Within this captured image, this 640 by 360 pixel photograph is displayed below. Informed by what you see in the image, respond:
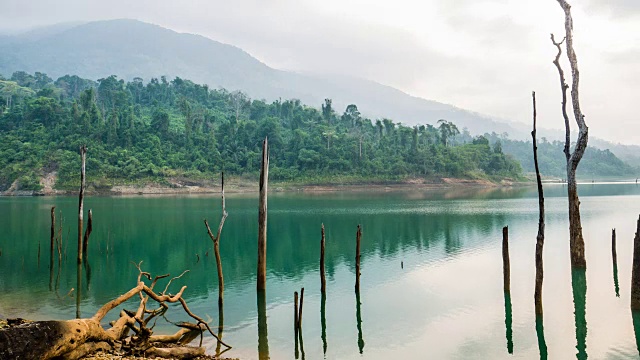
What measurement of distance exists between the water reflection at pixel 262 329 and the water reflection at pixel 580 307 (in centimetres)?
780

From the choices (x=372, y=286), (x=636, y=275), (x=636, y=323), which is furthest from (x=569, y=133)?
(x=372, y=286)

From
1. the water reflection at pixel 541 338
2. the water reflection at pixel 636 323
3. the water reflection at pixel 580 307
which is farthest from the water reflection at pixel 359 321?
the water reflection at pixel 636 323

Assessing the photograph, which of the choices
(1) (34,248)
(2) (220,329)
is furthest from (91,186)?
(2) (220,329)

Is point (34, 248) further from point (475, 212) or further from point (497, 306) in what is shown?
point (475, 212)

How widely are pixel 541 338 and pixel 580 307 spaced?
4.01 m

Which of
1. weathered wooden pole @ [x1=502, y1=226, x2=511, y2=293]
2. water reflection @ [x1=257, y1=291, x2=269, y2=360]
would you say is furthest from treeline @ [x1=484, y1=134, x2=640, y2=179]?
water reflection @ [x1=257, y1=291, x2=269, y2=360]

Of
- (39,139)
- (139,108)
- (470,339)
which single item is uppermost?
(139,108)

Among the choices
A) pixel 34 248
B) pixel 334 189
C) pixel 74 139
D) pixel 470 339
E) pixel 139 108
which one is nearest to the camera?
pixel 470 339

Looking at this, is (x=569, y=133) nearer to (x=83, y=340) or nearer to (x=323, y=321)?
(x=323, y=321)

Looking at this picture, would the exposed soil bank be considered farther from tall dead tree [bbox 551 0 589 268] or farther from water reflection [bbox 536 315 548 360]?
water reflection [bbox 536 315 548 360]

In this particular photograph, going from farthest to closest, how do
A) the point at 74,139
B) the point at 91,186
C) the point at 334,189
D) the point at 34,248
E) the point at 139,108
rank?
the point at 139,108 → the point at 334,189 → the point at 74,139 → the point at 91,186 → the point at 34,248

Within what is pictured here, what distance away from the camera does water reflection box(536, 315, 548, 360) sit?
13.2 metres

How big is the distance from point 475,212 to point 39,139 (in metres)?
73.0

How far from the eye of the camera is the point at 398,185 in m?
107
